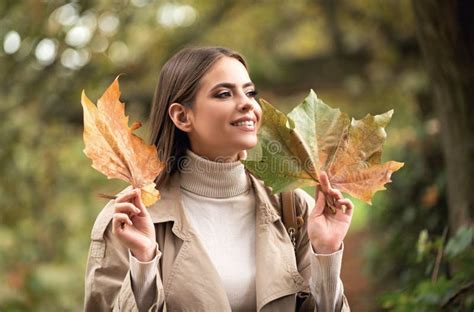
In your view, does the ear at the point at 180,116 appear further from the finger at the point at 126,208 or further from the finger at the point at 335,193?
the finger at the point at 335,193

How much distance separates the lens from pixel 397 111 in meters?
9.02

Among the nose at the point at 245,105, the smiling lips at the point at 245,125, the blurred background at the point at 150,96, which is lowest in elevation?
the blurred background at the point at 150,96

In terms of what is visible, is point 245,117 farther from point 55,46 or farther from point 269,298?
point 55,46

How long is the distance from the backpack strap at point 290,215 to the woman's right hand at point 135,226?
0.49m

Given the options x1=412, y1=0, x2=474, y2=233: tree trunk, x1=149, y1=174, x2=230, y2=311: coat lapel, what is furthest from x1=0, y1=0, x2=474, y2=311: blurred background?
x1=149, y1=174, x2=230, y2=311: coat lapel

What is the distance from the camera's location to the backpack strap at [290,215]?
269 cm

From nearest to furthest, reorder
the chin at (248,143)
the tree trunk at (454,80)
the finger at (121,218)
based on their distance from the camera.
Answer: the finger at (121,218), the chin at (248,143), the tree trunk at (454,80)

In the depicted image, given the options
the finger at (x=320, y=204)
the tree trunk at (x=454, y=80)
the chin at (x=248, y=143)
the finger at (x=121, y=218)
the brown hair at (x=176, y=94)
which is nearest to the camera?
the finger at (x=121, y=218)

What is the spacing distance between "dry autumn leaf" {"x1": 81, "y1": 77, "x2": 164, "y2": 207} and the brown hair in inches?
10.9

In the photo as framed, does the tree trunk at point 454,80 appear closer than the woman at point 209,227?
No

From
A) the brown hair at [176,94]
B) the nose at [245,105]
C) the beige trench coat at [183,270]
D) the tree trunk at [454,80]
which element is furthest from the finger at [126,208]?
the tree trunk at [454,80]

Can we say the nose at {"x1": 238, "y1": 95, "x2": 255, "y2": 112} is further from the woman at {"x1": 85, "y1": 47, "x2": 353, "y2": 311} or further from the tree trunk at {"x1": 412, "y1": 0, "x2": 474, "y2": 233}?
the tree trunk at {"x1": 412, "y1": 0, "x2": 474, "y2": 233}

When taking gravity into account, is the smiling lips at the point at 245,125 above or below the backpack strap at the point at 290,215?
above

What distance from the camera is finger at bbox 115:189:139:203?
7.68 ft
